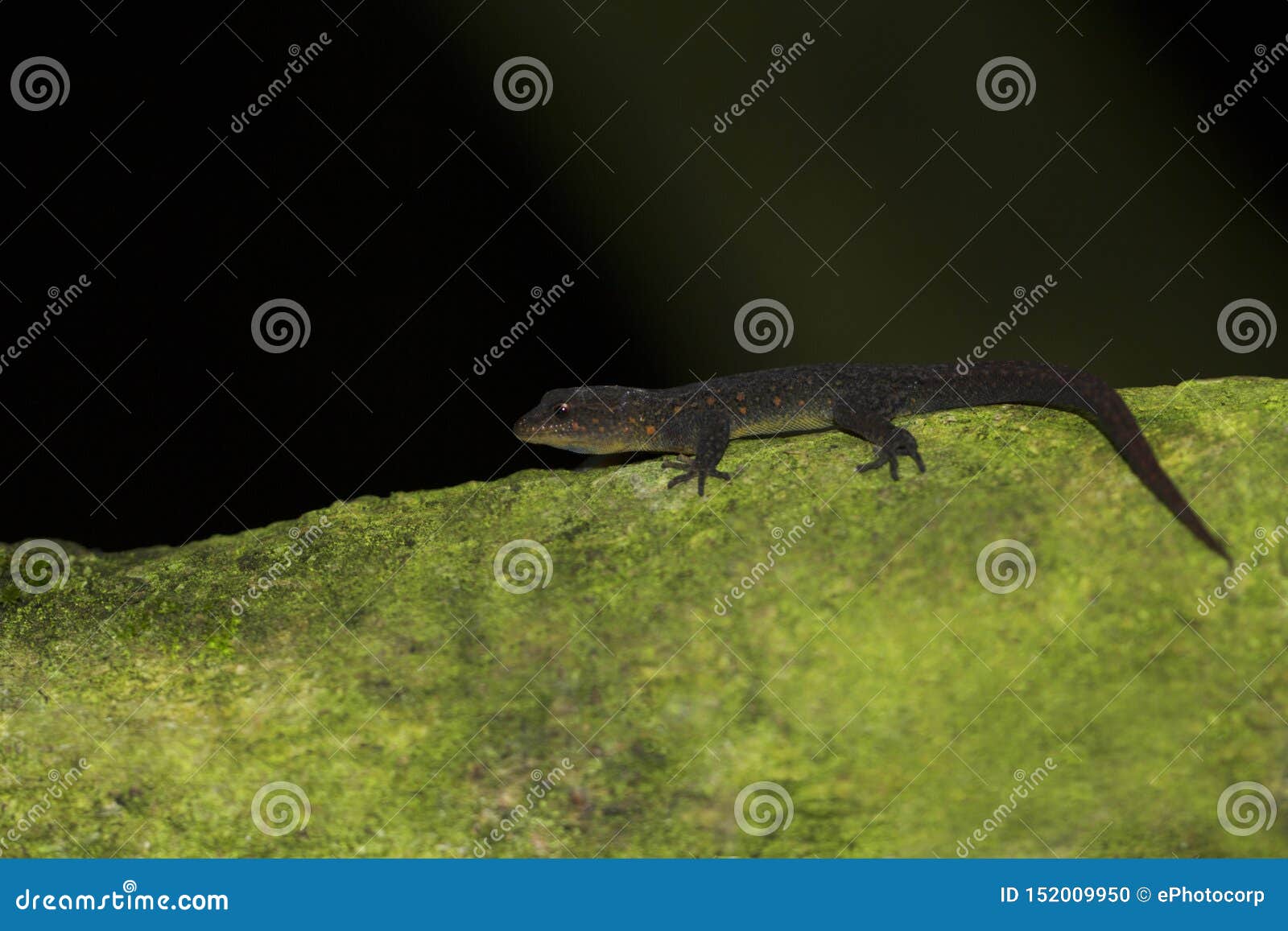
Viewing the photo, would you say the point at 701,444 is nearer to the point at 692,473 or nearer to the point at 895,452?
the point at 692,473

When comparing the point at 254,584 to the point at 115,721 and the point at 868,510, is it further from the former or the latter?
the point at 868,510

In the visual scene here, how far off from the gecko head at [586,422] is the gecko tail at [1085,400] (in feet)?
6.02

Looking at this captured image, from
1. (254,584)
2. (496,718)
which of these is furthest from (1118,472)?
(254,584)

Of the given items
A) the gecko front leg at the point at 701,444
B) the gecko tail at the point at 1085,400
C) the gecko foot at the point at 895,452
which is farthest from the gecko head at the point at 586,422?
the gecko tail at the point at 1085,400

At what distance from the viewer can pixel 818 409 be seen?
5719 millimetres

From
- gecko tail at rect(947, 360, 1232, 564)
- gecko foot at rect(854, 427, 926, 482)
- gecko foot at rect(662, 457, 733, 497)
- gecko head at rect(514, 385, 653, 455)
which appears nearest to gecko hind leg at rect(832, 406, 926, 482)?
gecko foot at rect(854, 427, 926, 482)

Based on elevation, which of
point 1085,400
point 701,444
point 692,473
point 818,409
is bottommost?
point 692,473

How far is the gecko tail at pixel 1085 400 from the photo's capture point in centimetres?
455

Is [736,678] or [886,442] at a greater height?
[886,442]

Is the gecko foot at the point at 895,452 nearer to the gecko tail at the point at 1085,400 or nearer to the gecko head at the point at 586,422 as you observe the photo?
the gecko tail at the point at 1085,400

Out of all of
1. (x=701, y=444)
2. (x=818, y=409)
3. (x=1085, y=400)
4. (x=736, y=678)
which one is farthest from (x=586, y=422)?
(x=1085, y=400)

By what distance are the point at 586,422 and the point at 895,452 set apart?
1874 mm

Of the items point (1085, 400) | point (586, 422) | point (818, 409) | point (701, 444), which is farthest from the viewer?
point (586, 422)

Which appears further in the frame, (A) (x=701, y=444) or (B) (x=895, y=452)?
(A) (x=701, y=444)
